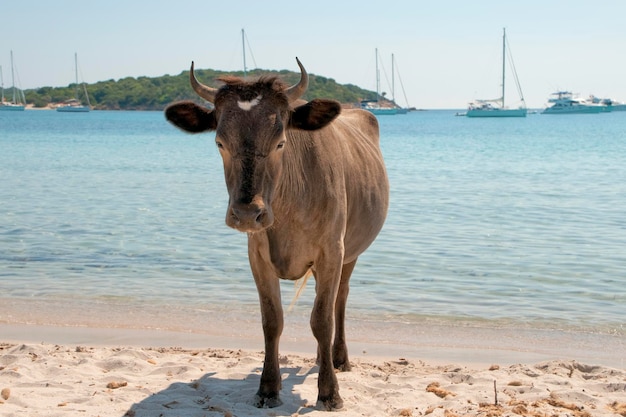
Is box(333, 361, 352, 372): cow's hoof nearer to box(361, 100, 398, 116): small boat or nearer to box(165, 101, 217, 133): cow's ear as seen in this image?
box(165, 101, 217, 133): cow's ear

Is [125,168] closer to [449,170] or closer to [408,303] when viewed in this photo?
[449,170]

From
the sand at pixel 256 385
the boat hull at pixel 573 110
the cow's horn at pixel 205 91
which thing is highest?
the cow's horn at pixel 205 91

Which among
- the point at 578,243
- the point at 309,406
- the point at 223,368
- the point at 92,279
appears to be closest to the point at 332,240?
the point at 309,406

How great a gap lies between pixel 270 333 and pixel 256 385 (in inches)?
22.9

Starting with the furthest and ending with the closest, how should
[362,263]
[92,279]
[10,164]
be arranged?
[10,164], [362,263], [92,279]

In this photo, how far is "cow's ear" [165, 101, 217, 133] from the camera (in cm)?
623

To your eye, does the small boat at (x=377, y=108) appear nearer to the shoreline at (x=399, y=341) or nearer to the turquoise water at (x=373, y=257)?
the turquoise water at (x=373, y=257)

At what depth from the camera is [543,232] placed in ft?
56.2

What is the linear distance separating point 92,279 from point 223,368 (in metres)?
5.48

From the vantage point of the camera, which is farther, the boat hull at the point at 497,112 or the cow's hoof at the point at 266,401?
the boat hull at the point at 497,112

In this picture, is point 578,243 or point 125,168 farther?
point 125,168

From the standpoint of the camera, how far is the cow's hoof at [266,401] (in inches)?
259

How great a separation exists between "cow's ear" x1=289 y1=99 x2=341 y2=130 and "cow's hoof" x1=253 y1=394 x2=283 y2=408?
2.11 m

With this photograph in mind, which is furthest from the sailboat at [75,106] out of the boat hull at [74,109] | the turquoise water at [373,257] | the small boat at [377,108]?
the turquoise water at [373,257]
